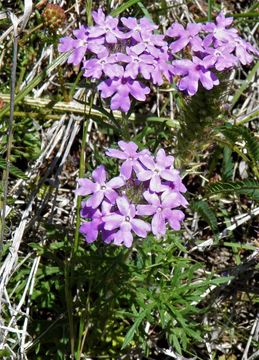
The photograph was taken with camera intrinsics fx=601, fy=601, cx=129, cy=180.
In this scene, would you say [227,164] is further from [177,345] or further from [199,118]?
[177,345]

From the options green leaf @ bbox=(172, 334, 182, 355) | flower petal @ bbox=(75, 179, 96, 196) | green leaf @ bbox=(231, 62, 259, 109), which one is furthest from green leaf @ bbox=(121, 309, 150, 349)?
green leaf @ bbox=(231, 62, 259, 109)

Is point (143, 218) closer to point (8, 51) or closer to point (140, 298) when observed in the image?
point (140, 298)

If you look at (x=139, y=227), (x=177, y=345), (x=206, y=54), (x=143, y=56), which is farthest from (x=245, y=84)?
(x=139, y=227)

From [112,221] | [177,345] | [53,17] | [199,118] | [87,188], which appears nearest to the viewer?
[112,221]

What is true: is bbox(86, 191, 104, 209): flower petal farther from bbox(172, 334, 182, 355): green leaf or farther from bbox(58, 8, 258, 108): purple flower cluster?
bbox(172, 334, 182, 355): green leaf

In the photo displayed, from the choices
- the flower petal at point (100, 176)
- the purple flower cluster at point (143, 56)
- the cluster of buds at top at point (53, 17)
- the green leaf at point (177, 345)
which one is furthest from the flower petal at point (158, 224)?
the cluster of buds at top at point (53, 17)

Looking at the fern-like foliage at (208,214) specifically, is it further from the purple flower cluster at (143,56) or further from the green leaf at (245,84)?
the green leaf at (245,84)
